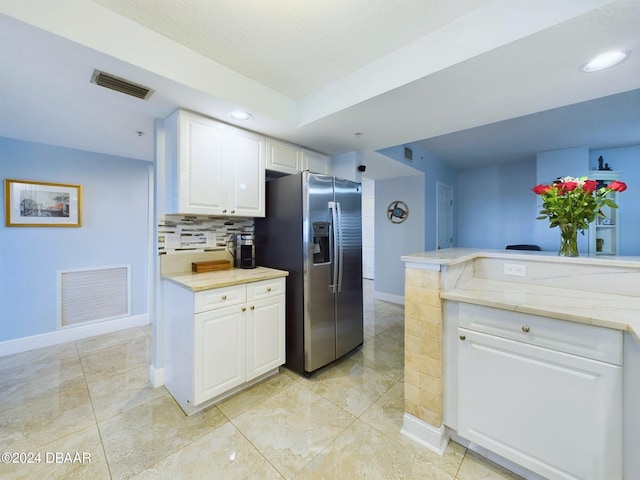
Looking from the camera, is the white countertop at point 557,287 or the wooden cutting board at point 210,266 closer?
the white countertop at point 557,287

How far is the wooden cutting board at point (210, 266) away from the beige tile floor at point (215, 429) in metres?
1.02

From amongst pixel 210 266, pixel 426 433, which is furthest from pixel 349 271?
pixel 426 433

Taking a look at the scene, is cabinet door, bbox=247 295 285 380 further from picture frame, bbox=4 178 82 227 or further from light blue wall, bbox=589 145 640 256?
light blue wall, bbox=589 145 640 256

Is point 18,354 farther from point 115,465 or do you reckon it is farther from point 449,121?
point 449,121

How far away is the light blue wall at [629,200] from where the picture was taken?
12.7ft

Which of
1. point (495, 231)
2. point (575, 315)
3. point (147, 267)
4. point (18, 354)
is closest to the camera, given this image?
A: point (575, 315)

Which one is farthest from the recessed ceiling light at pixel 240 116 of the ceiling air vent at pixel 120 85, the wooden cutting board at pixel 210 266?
the wooden cutting board at pixel 210 266

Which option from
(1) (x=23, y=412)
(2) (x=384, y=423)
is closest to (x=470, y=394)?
(2) (x=384, y=423)

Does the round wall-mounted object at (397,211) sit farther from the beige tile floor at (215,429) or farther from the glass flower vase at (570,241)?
the glass flower vase at (570,241)

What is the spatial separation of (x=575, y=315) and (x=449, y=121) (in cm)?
173

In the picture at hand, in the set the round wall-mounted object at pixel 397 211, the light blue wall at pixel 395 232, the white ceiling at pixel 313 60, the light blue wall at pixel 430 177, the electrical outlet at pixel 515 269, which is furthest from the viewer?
the round wall-mounted object at pixel 397 211

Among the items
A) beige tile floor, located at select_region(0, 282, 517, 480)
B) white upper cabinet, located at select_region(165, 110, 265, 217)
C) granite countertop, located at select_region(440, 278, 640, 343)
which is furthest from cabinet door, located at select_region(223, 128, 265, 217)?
granite countertop, located at select_region(440, 278, 640, 343)

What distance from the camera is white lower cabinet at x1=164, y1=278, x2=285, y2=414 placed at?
1.81m

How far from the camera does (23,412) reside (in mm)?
1854
